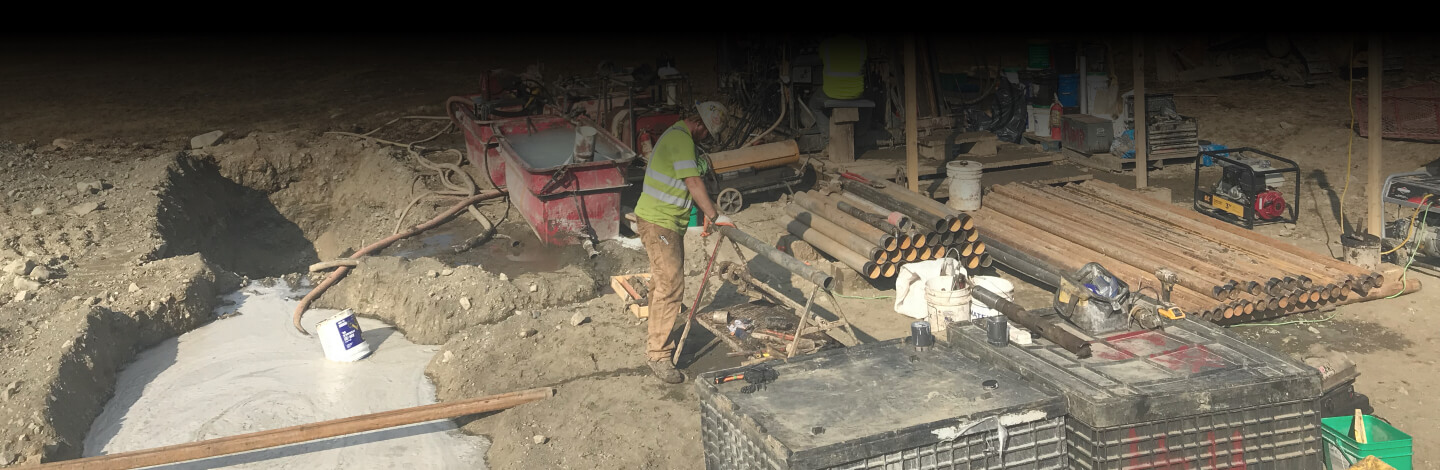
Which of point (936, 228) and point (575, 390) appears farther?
point (936, 228)

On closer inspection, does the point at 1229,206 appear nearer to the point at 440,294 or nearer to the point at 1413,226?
the point at 1413,226

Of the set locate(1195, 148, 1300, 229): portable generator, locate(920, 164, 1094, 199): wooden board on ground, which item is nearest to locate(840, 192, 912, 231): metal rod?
locate(920, 164, 1094, 199): wooden board on ground

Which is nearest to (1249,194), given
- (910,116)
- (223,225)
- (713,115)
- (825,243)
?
(910,116)

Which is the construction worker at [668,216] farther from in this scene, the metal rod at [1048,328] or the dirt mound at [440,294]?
the metal rod at [1048,328]

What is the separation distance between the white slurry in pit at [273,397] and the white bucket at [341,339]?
65 millimetres

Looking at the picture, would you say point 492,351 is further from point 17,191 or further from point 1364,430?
point 17,191

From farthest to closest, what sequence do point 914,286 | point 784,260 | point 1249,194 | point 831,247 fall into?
point 1249,194 < point 831,247 < point 914,286 < point 784,260

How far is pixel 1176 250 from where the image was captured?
29.6ft

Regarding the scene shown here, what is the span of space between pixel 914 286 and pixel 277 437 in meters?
4.74

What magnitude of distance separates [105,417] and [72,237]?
11.5ft

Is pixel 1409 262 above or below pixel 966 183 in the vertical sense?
below

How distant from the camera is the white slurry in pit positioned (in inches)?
258

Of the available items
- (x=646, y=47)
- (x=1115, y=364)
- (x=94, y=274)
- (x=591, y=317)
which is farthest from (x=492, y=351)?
(x=646, y=47)

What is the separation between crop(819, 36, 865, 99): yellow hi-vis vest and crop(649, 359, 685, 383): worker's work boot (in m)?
6.21
